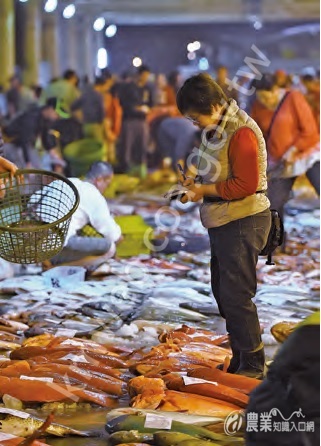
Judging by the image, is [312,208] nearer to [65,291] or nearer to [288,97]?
[288,97]

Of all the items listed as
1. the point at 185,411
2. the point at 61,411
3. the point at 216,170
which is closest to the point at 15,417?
the point at 61,411

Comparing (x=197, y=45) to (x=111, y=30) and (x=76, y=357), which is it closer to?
(x=111, y=30)

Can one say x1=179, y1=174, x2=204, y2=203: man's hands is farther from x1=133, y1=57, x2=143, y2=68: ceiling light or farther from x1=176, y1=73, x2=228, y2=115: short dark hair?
x1=133, y1=57, x2=143, y2=68: ceiling light

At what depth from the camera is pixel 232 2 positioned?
12039 millimetres

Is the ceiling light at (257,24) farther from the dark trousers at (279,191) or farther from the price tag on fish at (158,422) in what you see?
the price tag on fish at (158,422)

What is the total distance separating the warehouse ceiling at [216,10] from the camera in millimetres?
11578

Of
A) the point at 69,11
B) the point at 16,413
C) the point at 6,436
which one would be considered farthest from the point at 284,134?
the point at 6,436

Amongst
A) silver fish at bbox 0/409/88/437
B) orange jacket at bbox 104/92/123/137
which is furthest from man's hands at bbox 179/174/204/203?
orange jacket at bbox 104/92/123/137

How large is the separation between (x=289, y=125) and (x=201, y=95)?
11.8 feet

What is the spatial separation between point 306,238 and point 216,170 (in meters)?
5.08

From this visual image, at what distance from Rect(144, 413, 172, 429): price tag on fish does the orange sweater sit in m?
3.93

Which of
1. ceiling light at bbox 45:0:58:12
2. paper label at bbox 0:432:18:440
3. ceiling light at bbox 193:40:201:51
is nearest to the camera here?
paper label at bbox 0:432:18:440

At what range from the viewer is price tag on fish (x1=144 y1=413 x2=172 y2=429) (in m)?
4.83

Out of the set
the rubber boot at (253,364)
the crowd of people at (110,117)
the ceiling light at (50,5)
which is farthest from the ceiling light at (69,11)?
the rubber boot at (253,364)
